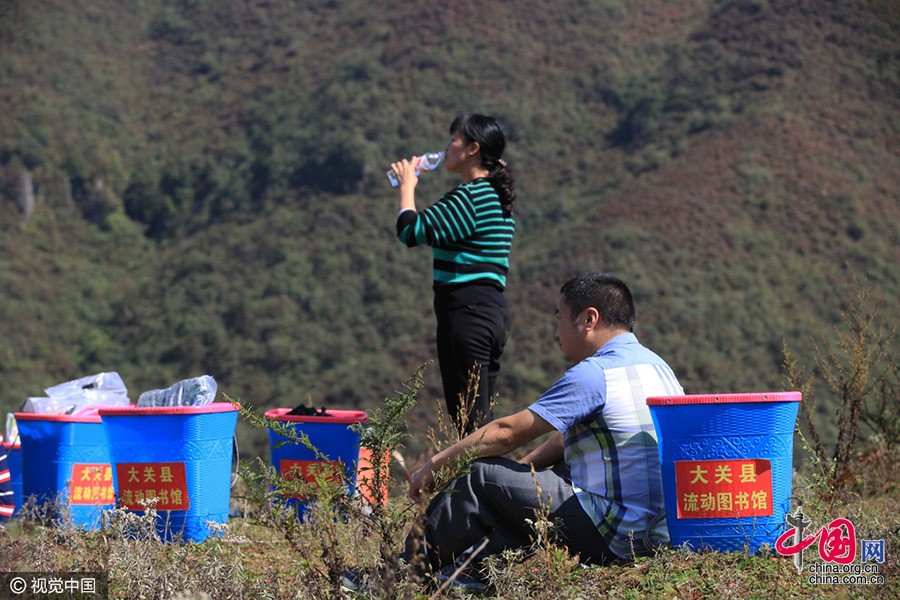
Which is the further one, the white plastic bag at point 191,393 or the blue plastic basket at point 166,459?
the white plastic bag at point 191,393

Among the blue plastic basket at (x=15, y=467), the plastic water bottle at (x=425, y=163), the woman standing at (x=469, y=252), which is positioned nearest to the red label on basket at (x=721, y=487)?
the woman standing at (x=469, y=252)

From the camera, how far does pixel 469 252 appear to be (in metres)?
3.86

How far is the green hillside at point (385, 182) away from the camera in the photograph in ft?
80.7

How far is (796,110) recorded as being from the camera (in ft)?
97.7

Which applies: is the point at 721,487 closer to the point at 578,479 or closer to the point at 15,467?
the point at 578,479

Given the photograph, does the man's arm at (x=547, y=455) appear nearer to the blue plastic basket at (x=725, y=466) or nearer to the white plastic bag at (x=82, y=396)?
the blue plastic basket at (x=725, y=466)

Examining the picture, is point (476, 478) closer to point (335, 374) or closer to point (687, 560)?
point (687, 560)

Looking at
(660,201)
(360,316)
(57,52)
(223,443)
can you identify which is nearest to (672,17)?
(660,201)

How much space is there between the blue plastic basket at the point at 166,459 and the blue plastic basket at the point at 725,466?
1.68m

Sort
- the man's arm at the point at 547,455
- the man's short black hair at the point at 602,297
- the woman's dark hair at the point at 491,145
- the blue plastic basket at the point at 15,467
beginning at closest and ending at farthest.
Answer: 1. the man's short black hair at the point at 602,297
2. the man's arm at the point at 547,455
3. the woman's dark hair at the point at 491,145
4. the blue plastic basket at the point at 15,467

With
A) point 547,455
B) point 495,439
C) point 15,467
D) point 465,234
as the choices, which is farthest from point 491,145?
point 15,467

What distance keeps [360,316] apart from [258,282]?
11.1 feet

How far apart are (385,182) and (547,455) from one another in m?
29.0

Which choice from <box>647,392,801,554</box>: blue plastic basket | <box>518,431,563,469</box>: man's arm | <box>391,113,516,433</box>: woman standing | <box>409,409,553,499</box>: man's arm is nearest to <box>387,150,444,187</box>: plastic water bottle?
<box>391,113,516,433</box>: woman standing
